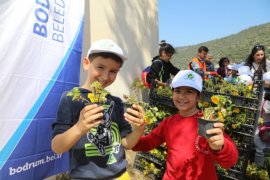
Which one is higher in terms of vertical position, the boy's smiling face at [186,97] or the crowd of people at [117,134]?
the boy's smiling face at [186,97]

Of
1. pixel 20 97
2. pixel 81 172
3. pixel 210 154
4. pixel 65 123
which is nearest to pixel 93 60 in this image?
pixel 65 123

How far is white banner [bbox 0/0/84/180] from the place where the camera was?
94.4 inches

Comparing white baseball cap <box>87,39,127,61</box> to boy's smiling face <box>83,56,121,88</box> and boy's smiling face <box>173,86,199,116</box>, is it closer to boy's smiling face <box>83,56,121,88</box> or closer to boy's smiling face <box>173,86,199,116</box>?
boy's smiling face <box>83,56,121,88</box>

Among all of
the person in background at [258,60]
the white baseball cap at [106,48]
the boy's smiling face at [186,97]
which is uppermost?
the person in background at [258,60]

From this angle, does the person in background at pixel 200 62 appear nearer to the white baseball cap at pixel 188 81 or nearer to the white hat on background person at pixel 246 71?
the white hat on background person at pixel 246 71

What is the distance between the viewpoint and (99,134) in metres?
1.94

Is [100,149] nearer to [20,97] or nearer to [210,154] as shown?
[210,154]

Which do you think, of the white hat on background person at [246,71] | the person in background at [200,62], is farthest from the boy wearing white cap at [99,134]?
the person in background at [200,62]

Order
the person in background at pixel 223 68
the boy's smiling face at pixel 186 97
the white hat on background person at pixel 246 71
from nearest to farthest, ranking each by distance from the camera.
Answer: the boy's smiling face at pixel 186 97 → the white hat on background person at pixel 246 71 → the person in background at pixel 223 68

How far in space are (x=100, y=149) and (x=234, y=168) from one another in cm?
233

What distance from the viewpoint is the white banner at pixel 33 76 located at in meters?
2.40

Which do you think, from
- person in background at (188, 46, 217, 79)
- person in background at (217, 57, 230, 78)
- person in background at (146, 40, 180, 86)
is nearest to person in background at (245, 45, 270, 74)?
person in background at (188, 46, 217, 79)

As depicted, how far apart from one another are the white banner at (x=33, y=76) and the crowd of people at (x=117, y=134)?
0.75m

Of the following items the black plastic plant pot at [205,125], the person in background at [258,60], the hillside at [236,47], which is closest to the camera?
the black plastic plant pot at [205,125]
